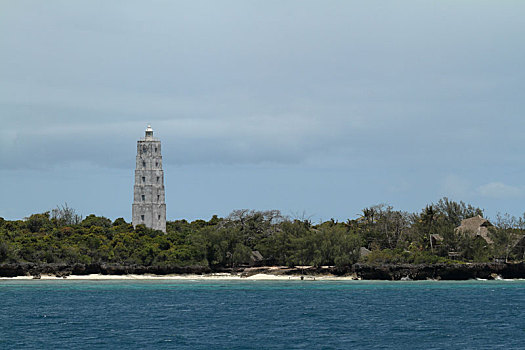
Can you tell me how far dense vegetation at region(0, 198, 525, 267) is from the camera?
10338cm

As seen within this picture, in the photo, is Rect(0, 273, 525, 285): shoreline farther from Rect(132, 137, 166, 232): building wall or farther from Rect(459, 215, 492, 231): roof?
Rect(132, 137, 166, 232): building wall

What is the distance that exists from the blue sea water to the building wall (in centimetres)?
5444

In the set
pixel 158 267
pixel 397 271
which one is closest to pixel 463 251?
pixel 397 271

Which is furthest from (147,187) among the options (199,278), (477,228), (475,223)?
(477,228)

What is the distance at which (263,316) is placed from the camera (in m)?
59.5

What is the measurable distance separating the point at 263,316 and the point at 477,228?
208ft

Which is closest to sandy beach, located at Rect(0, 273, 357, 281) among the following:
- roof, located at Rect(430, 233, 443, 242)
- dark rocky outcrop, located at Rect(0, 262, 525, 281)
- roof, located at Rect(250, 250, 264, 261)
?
dark rocky outcrop, located at Rect(0, 262, 525, 281)

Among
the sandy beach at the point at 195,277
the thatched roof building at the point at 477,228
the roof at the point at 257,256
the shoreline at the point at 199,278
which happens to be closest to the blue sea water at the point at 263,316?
the shoreline at the point at 199,278

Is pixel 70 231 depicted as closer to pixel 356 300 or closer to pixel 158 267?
pixel 158 267

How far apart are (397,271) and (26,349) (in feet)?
221

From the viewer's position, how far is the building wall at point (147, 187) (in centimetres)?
14975

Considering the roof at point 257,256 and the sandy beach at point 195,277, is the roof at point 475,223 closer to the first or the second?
the sandy beach at point 195,277

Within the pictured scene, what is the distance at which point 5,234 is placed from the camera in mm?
115125

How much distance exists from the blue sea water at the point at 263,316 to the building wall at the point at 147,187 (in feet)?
179
